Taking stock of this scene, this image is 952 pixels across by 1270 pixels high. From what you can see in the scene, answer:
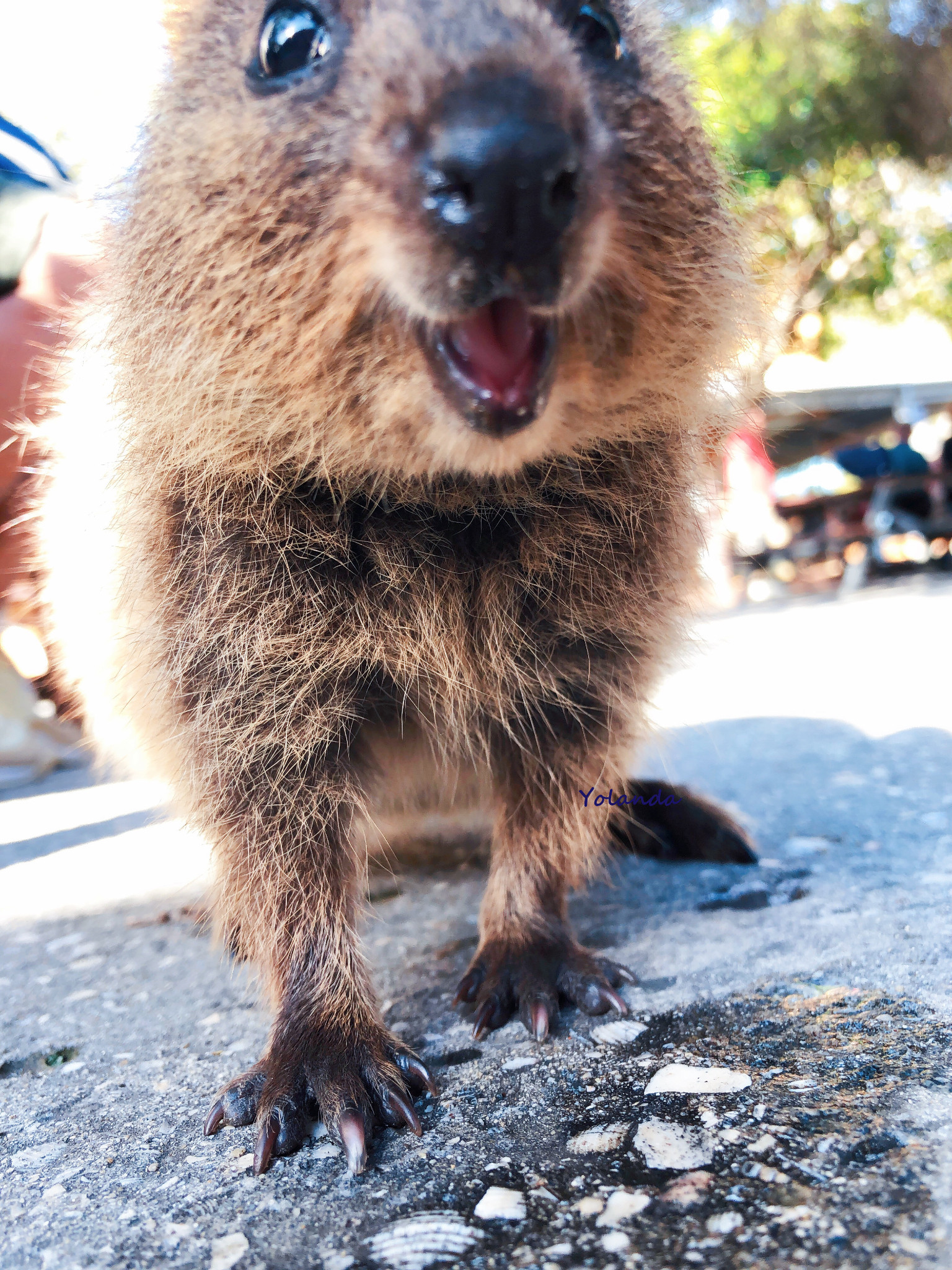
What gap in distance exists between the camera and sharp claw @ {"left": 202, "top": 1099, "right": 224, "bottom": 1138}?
1.38 meters

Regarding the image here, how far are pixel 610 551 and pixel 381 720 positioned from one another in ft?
1.76

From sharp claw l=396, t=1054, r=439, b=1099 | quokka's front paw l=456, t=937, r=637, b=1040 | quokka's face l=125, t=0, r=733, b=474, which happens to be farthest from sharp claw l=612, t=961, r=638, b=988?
quokka's face l=125, t=0, r=733, b=474

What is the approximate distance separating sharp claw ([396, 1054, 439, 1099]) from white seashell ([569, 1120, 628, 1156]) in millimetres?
266

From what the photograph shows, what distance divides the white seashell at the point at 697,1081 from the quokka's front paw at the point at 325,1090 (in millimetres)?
346

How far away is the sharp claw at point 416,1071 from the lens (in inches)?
56.4

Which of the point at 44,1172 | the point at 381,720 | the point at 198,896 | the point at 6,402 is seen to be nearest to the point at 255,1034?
the point at 44,1172

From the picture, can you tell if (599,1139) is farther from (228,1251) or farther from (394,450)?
(394,450)

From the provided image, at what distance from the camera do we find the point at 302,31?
56.7 inches

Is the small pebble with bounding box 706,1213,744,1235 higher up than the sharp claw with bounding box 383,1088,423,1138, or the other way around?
the small pebble with bounding box 706,1213,744,1235

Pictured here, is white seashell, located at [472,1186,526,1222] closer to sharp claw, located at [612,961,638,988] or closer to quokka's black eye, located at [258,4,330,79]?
sharp claw, located at [612,961,638,988]

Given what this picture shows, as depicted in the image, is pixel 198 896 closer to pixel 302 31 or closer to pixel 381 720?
pixel 381 720

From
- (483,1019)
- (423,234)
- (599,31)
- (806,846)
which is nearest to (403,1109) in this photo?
(483,1019)

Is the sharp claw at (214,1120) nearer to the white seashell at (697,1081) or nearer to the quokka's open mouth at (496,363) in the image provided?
the white seashell at (697,1081)

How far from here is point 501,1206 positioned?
3.72 ft
